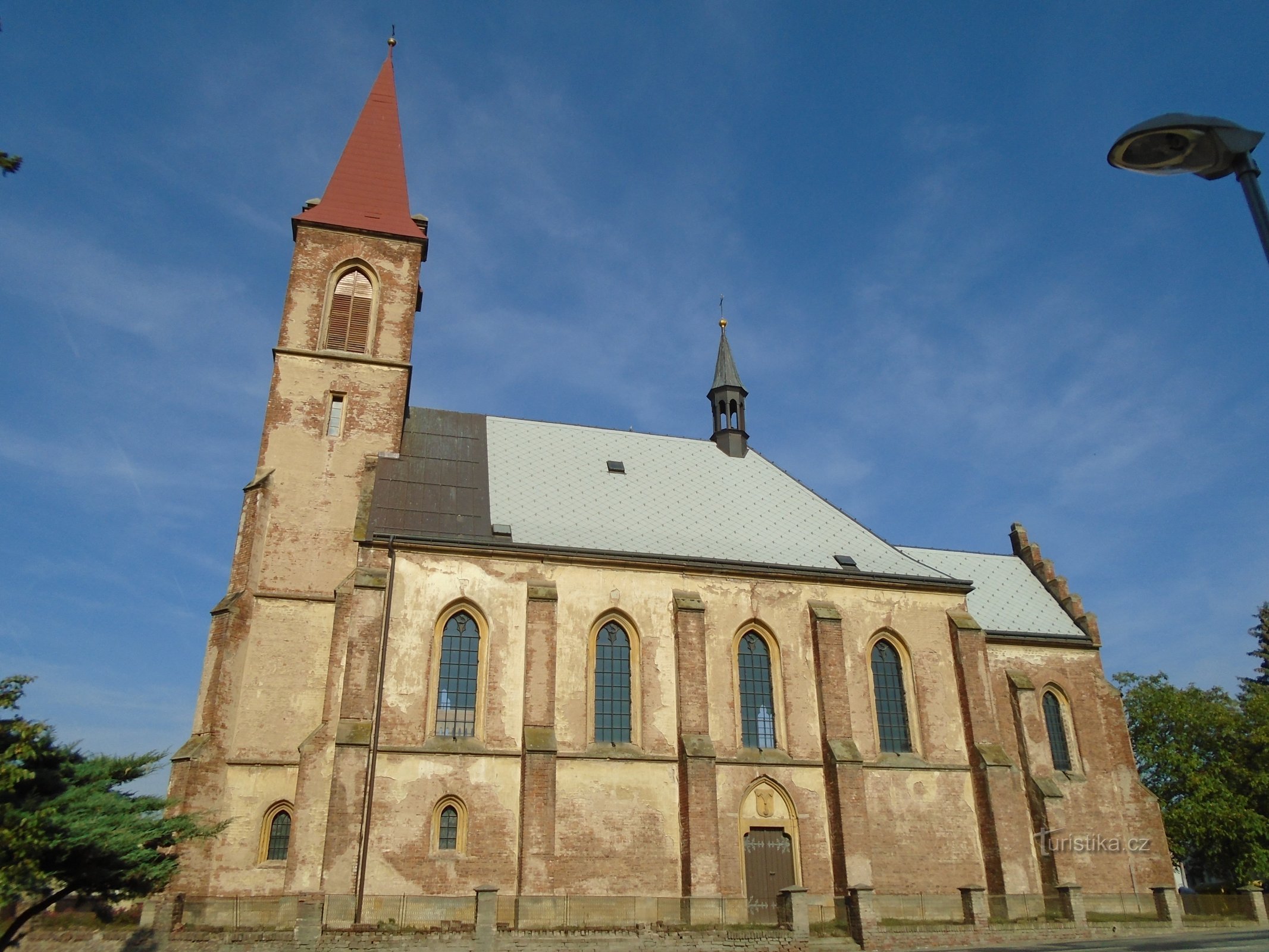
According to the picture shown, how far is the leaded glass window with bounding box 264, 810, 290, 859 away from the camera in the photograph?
75.8 ft

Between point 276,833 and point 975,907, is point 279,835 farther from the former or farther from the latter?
point 975,907

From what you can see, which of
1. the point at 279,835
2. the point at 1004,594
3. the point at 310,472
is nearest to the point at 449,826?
the point at 279,835

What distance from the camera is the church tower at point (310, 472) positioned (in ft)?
77.2

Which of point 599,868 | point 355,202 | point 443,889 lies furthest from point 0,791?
point 355,202

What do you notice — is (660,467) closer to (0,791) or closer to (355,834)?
(355,834)

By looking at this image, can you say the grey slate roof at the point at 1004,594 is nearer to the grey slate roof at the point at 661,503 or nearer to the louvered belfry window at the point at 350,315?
the grey slate roof at the point at 661,503

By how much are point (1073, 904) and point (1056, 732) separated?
7.93m

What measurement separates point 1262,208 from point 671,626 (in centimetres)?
2129

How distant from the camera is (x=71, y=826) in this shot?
16.1 metres

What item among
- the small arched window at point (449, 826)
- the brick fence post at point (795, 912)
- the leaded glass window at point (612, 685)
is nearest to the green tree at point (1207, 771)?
the brick fence post at point (795, 912)

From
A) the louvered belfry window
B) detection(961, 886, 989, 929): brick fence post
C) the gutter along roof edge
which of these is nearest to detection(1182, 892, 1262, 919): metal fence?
detection(961, 886, 989, 929): brick fence post

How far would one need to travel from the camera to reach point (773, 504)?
3238cm

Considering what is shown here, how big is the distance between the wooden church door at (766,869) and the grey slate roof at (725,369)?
676 inches

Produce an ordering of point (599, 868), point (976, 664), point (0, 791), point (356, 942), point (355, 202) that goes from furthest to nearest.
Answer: point (355, 202), point (976, 664), point (599, 868), point (356, 942), point (0, 791)
